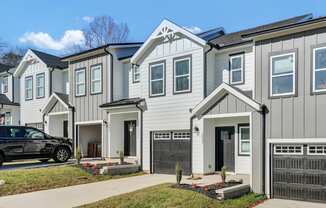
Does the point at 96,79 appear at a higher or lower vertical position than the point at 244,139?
higher

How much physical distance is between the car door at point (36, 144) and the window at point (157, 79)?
19.0 feet

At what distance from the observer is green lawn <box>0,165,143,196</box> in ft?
48.5

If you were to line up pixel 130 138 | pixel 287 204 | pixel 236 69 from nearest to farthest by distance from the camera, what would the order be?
pixel 287 204 → pixel 236 69 → pixel 130 138

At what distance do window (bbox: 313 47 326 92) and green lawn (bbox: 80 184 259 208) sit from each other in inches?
163

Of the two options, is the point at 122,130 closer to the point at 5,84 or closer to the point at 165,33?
the point at 165,33

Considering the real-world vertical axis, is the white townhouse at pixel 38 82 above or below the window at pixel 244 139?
above

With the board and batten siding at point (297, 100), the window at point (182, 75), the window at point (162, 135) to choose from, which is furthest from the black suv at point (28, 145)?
the board and batten siding at point (297, 100)

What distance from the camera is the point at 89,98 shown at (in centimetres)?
2255

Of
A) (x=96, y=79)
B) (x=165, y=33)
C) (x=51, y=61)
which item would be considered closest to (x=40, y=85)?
(x=51, y=61)

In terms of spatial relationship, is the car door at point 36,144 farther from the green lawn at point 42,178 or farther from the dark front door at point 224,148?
the dark front door at point 224,148

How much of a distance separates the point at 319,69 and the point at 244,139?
16.3ft

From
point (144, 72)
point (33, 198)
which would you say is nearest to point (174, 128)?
point (144, 72)

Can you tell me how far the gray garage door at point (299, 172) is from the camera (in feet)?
40.1

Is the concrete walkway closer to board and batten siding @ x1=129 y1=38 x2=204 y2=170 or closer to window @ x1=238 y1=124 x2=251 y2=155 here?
window @ x1=238 y1=124 x2=251 y2=155
